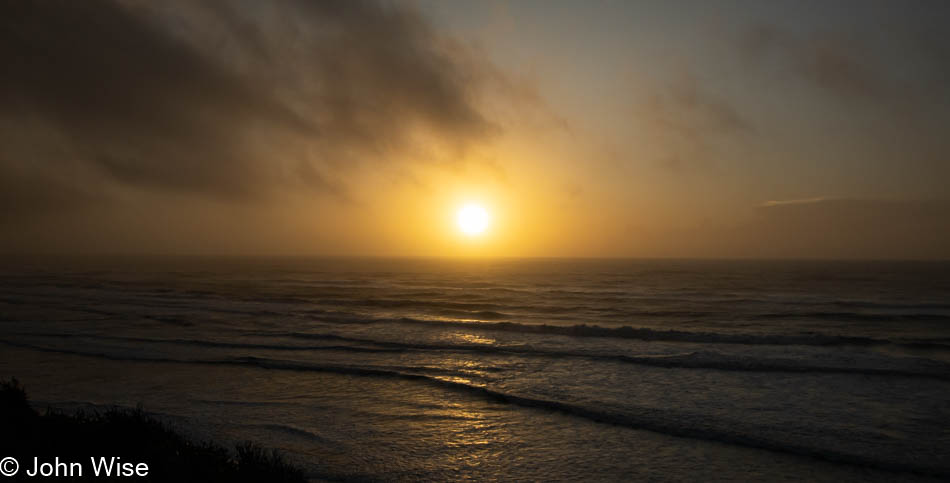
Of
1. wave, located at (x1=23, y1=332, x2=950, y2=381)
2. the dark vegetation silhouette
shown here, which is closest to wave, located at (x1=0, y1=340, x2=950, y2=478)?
wave, located at (x1=23, y1=332, x2=950, y2=381)

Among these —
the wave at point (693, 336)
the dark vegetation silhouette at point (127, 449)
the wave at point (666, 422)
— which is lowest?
the wave at point (693, 336)

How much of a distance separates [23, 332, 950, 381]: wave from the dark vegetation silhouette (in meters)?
11.0

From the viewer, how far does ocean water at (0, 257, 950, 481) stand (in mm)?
9359

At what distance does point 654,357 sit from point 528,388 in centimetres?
780

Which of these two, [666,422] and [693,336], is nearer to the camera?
[666,422]

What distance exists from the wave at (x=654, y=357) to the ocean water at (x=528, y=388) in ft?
0.41

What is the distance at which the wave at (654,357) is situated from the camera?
17844mm

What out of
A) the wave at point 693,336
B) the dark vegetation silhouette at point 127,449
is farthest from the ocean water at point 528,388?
the dark vegetation silhouette at point 127,449

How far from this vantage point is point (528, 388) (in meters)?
14.8

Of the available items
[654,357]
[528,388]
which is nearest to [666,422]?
[528,388]

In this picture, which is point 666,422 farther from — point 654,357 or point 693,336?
point 693,336

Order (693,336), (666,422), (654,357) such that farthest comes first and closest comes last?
1. (693,336)
2. (654,357)
3. (666,422)

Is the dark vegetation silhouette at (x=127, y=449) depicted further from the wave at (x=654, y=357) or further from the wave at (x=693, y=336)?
the wave at (x=693, y=336)

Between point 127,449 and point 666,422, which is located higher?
point 127,449
